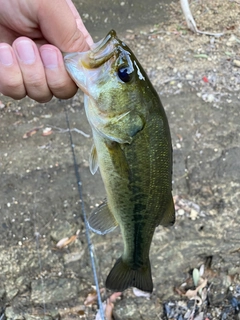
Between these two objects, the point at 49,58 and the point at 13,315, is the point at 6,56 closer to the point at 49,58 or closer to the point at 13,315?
the point at 49,58

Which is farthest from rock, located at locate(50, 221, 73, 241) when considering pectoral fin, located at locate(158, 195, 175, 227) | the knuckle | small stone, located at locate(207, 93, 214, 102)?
small stone, located at locate(207, 93, 214, 102)

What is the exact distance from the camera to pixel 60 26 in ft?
5.20

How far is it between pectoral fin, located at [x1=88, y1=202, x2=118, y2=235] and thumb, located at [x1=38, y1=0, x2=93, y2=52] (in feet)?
2.40

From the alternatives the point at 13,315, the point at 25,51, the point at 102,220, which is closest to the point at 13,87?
the point at 25,51

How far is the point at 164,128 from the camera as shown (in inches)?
62.1

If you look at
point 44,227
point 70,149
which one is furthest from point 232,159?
point 44,227

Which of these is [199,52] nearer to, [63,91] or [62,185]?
[62,185]

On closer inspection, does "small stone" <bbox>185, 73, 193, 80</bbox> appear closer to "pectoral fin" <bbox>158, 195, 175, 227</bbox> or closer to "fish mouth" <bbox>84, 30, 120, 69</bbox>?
"pectoral fin" <bbox>158, 195, 175, 227</bbox>

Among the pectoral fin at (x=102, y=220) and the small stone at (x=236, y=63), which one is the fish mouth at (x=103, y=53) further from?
the small stone at (x=236, y=63)

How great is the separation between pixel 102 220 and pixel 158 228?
143 cm

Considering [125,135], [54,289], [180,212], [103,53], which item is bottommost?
[180,212]

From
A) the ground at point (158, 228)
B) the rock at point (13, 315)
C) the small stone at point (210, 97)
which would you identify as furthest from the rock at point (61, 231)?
the small stone at point (210, 97)

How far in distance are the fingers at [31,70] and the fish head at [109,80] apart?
0.08 meters

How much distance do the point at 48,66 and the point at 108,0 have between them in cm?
509
